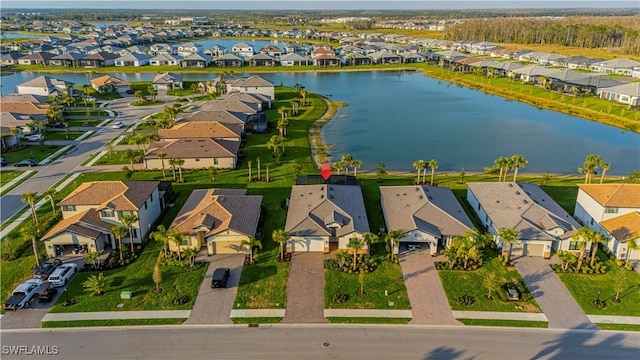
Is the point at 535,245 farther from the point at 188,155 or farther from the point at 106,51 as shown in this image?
the point at 106,51

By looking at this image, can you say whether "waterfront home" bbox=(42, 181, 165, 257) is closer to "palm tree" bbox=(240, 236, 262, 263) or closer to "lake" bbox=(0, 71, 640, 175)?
"palm tree" bbox=(240, 236, 262, 263)

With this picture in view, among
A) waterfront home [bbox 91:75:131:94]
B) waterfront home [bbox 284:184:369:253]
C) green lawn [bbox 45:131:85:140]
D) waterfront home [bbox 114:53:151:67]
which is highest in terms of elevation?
waterfront home [bbox 114:53:151:67]

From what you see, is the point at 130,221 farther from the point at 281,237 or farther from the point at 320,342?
the point at 320,342

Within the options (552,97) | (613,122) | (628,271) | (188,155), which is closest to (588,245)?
(628,271)

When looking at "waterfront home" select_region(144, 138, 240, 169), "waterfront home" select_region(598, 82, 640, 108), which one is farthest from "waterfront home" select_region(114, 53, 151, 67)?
"waterfront home" select_region(598, 82, 640, 108)

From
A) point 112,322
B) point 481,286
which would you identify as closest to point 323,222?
point 481,286

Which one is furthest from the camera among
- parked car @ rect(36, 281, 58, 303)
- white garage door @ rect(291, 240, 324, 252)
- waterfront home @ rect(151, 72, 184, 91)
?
waterfront home @ rect(151, 72, 184, 91)
